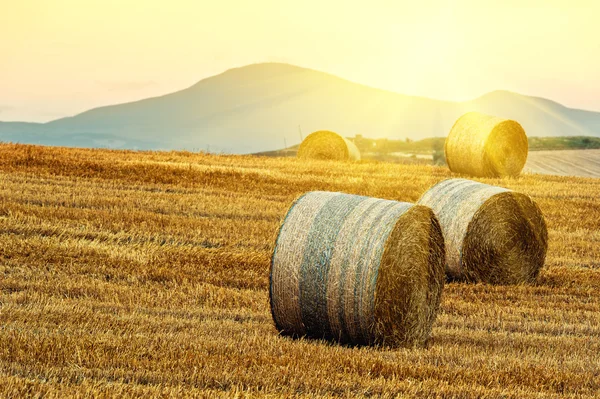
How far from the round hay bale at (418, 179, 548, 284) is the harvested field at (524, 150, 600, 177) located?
18736mm

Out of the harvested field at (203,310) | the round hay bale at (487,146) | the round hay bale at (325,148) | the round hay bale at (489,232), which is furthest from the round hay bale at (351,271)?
the round hay bale at (325,148)

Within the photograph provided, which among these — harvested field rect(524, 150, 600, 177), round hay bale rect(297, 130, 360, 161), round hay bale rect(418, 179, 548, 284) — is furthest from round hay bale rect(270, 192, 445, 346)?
harvested field rect(524, 150, 600, 177)

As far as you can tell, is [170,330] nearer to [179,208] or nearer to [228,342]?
[228,342]

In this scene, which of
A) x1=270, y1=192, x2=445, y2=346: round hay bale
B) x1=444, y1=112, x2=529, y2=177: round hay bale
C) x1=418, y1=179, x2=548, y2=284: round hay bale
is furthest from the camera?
x1=444, y1=112, x2=529, y2=177: round hay bale

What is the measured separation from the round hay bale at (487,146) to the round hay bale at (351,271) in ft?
52.5

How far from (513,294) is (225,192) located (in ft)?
28.9

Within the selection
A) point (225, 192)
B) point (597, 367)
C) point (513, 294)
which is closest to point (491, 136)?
point (225, 192)

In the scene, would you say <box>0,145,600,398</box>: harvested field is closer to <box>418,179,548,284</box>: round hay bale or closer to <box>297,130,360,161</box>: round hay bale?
<box>418,179,548,284</box>: round hay bale

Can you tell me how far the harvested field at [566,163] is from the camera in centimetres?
3262

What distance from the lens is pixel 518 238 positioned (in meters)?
12.4

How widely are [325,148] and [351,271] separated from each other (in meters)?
21.5

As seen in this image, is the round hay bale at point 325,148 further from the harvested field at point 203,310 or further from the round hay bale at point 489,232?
the round hay bale at point 489,232

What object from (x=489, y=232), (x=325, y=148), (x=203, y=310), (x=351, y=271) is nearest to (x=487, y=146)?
(x=325, y=148)

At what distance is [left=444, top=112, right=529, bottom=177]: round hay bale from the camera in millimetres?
23781
